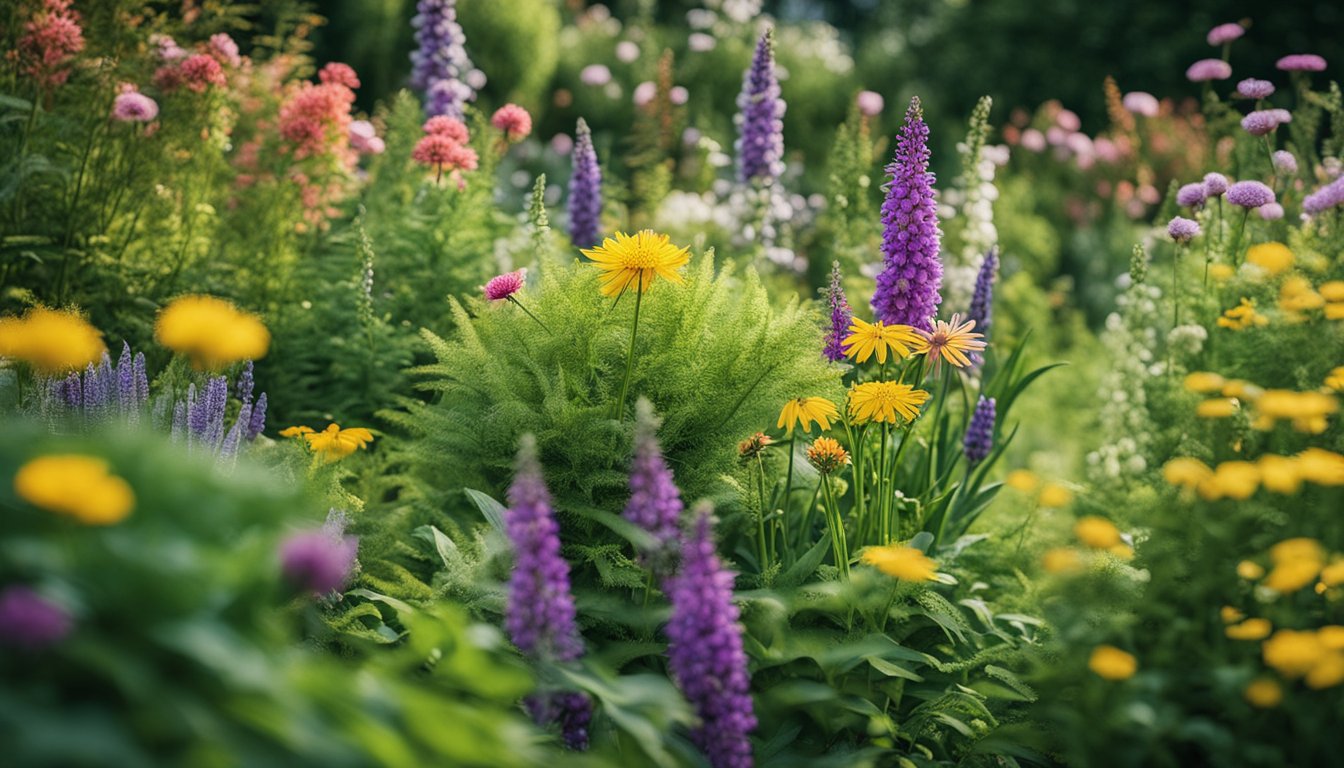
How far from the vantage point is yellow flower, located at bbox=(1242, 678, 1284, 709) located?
1.91 metres

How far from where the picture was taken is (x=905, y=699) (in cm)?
284

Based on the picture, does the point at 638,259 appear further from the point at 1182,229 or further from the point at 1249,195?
the point at 1249,195

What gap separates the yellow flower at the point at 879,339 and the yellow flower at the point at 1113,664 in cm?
93

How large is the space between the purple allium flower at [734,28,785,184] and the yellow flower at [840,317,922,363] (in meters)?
1.97

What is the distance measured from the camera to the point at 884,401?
272cm

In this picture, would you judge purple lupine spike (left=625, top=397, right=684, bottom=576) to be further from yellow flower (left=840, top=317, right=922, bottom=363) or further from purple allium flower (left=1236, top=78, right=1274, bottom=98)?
purple allium flower (left=1236, top=78, right=1274, bottom=98)

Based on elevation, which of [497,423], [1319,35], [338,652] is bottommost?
[338,652]

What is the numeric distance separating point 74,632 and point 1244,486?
1942 mm

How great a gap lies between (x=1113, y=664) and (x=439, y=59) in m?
4.04

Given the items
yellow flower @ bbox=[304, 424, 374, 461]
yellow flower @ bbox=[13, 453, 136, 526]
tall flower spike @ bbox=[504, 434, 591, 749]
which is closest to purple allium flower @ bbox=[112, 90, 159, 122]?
yellow flower @ bbox=[304, 424, 374, 461]

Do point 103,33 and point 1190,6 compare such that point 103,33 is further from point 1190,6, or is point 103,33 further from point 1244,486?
point 1190,6

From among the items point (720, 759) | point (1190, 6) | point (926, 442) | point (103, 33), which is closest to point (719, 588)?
point (720, 759)

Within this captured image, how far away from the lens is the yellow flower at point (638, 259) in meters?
2.65

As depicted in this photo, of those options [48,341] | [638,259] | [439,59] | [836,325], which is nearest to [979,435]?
[836,325]
